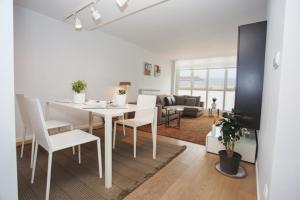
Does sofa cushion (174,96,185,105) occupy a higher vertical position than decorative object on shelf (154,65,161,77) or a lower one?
lower

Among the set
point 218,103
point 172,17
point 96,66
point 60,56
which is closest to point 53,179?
point 60,56

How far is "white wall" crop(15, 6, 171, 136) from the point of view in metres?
2.53

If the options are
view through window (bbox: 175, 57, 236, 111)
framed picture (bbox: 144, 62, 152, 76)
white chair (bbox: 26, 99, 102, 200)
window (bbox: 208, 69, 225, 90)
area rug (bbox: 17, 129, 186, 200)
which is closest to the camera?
white chair (bbox: 26, 99, 102, 200)

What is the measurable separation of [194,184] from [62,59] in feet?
10.6

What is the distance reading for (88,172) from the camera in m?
1.74

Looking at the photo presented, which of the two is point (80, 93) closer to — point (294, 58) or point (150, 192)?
point (150, 192)

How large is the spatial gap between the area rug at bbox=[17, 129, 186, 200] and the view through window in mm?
4887

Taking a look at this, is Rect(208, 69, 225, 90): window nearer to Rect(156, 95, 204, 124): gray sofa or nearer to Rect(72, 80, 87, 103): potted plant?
Rect(156, 95, 204, 124): gray sofa

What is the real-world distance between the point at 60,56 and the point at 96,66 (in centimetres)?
82

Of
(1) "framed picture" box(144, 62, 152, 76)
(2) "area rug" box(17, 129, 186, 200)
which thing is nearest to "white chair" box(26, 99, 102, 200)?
(2) "area rug" box(17, 129, 186, 200)

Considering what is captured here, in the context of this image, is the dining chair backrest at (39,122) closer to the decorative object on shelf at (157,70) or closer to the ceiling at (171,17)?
the ceiling at (171,17)

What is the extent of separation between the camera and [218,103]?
21.8ft

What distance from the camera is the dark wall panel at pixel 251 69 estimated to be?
1.70 meters

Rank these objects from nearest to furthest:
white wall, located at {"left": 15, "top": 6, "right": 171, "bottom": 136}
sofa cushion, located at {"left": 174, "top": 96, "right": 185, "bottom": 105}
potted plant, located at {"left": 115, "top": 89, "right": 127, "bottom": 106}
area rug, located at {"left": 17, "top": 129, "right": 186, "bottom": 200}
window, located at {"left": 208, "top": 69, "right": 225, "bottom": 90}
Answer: area rug, located at {"left": 17, "top": 129, "right": 186, "bottom": 200}
potted plant, located at {"left": 115, "top": 89, "right": 127, "bottom": 106}
white wall, located at {"left": 15, "top": 6, "right": 171, "bottom": 136}
sofa cushion, located at {"left": 174, "top": 96, "right": 185, "bottom": 105}
window, located at {"left": 208, "top": 69, "right": 225, "bottom": 90}
